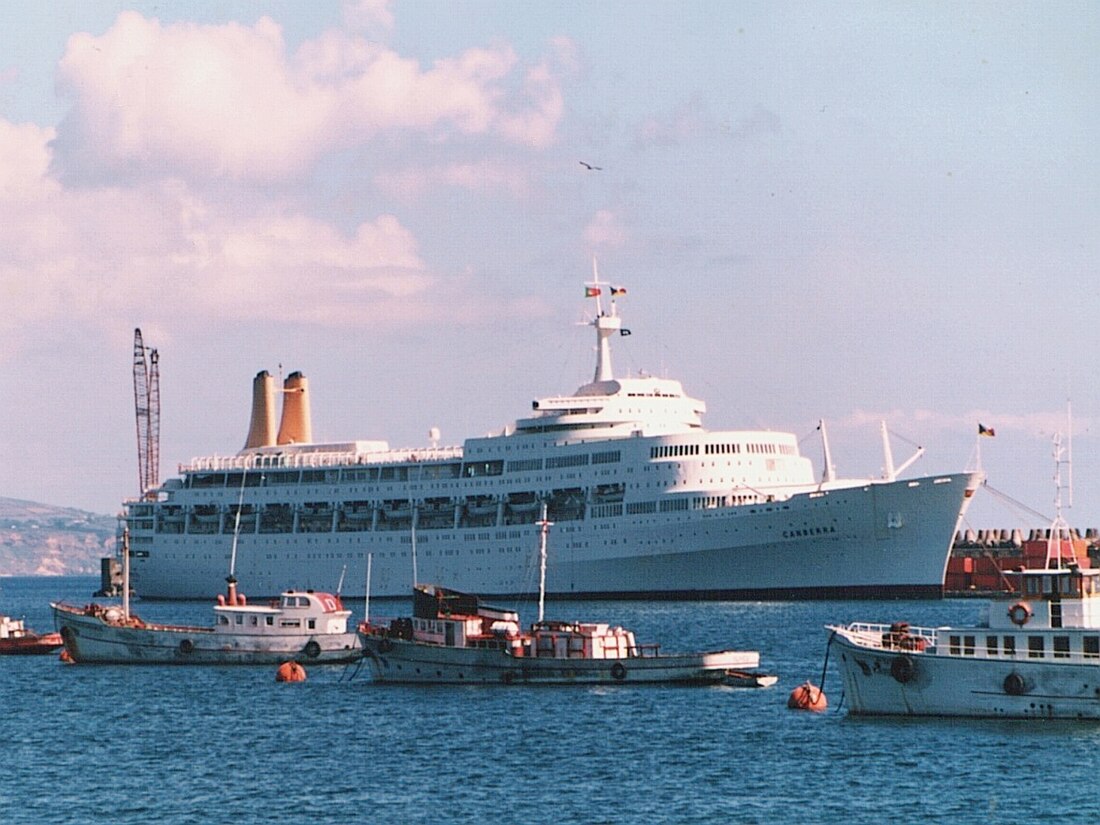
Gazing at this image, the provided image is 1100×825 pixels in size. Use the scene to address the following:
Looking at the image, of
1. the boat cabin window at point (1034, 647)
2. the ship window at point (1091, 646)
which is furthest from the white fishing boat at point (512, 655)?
the ship window at point (1091, 646)

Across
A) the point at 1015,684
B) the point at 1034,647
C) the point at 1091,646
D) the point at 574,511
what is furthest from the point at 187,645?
the point at 574,511

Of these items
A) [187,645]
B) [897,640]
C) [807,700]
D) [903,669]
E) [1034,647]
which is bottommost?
[807,700]

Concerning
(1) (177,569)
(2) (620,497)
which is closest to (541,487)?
(2) (620,497)

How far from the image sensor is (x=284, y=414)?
15025cm

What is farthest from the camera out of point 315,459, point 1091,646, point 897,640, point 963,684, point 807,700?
point 315,459

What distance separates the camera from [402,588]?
131m

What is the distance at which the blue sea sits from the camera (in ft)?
144

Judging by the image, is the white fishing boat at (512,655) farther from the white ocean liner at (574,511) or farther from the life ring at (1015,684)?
the white ocean liner at (574,511)

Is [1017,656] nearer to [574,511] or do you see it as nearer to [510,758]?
→ [510,758]

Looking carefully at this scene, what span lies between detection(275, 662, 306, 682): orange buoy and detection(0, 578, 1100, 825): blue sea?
74 cm

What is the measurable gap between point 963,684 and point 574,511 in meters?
70.0

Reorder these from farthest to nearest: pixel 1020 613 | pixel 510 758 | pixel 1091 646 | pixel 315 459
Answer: pixel 315 459
pixel 1020 613
pixel 510 758
pixel 1091 646

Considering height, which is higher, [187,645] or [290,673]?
[187,645]

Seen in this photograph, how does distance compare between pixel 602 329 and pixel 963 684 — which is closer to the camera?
pixel 963 684
